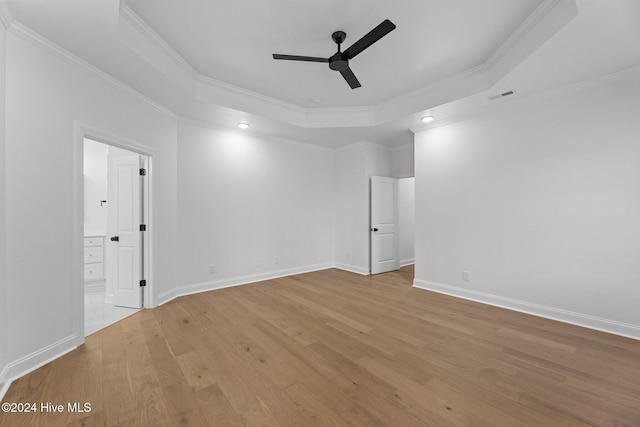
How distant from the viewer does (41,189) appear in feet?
7.19

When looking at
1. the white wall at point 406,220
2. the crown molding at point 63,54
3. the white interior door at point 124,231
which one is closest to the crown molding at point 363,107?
the crown molding at point 63,54

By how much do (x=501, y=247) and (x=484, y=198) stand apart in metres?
0.74

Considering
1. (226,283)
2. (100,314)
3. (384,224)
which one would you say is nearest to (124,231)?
(100,314)

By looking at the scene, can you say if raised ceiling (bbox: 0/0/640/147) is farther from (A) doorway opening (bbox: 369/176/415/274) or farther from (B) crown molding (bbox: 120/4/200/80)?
(A) doorway opening (bbox: 369/176/415/274)

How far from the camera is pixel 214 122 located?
421cm

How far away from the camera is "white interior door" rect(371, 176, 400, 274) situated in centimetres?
543

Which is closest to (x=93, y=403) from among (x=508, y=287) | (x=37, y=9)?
(x=37, y=9)

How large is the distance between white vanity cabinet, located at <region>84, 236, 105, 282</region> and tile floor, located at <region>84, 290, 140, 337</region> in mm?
846

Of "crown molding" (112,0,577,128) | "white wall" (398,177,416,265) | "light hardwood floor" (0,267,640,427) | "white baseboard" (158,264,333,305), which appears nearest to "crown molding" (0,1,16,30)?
"crown molding" (112,0,577,128)

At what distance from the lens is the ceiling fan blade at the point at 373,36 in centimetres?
201

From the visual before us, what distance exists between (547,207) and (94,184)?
25.3 ft

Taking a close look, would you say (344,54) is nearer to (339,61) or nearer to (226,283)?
(339,61)

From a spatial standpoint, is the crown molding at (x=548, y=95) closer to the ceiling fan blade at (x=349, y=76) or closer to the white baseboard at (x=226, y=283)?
the ceiling fan blade at (x=349, y=76)

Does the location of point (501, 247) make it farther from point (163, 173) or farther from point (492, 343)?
point (163, 173)
